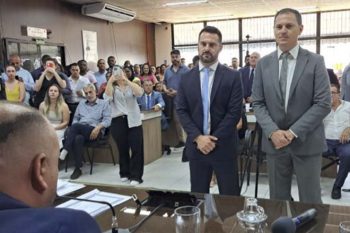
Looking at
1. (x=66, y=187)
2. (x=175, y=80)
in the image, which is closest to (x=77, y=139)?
(x=175, y=80)

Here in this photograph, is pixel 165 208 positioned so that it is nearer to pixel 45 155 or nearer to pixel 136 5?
pixel 45 155

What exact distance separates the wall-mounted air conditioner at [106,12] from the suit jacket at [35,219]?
795 cm

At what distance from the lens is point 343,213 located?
133 centimetres

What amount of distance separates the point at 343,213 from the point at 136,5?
8.00m

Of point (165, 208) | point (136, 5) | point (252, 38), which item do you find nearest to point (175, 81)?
point (136, 5)

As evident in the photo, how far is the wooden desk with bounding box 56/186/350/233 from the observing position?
1224 millimetres

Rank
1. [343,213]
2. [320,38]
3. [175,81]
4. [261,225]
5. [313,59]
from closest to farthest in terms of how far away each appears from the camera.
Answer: [261,225] < [343,213] < [313,59] < [175,81] < [320,38]

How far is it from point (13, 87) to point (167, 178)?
2523 millimetres

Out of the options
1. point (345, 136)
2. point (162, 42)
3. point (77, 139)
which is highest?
point (162, 42)

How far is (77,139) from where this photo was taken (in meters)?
4.59

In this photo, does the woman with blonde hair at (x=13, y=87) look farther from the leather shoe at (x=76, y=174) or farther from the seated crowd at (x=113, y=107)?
the leather shoe at (x=76, y=174)

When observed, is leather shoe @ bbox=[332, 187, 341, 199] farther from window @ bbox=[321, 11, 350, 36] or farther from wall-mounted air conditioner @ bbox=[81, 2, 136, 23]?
window @ bbox=[321, 11, 350, 36]

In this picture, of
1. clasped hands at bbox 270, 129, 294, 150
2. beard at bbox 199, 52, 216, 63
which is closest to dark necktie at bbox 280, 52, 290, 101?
clasped hands at bbox 270, 129, 294, 150

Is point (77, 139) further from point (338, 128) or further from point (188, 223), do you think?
point (188, 223)
